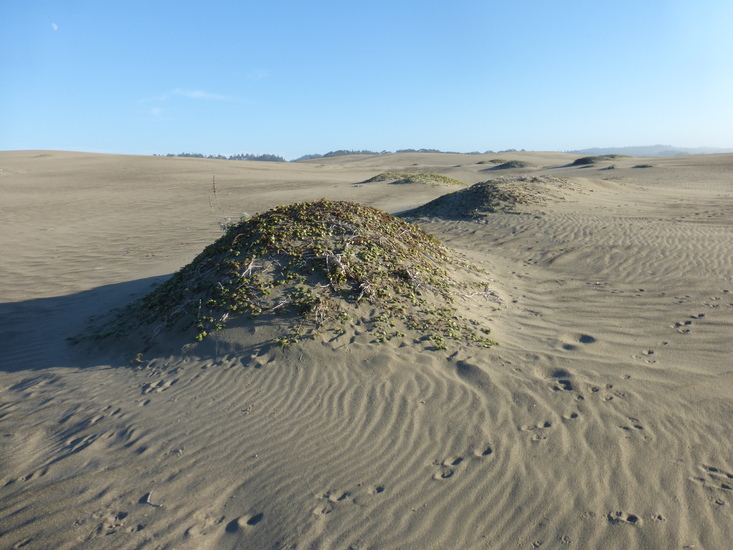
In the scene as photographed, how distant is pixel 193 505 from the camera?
3.27 meters

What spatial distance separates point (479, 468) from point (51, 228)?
15930 mm

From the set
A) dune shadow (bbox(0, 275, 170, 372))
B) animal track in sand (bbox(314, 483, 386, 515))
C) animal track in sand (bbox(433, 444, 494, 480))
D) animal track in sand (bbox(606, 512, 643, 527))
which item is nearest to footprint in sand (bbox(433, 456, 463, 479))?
animal track in sand (bbox(433, 444, 494, 480))

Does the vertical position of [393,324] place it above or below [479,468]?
above

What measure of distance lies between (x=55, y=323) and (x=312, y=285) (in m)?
4.07

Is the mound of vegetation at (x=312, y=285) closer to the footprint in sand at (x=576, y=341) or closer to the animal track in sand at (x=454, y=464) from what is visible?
the footprint in sand at (x=576, y=341)

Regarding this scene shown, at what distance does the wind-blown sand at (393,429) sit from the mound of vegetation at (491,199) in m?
6.06

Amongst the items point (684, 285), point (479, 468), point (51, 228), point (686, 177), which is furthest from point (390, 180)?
point (479, 468)

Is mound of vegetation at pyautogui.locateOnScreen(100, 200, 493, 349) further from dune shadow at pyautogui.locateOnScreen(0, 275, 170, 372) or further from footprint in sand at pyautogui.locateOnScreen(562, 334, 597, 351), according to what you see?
footprint in sand at pyautogui.locateOnScreen(562, 334, 597, 351)

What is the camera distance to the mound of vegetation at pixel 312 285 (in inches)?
215

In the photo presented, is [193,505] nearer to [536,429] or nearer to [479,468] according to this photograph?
[479,468]

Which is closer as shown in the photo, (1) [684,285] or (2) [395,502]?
(2) [395,502]

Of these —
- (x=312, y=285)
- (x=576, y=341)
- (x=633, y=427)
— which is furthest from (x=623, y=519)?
(x=312, y=285)

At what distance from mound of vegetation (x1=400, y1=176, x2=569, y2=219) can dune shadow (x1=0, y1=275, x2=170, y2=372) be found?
8550 mm

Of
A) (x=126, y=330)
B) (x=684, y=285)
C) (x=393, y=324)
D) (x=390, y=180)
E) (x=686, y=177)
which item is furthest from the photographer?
(x=390, y=180)
